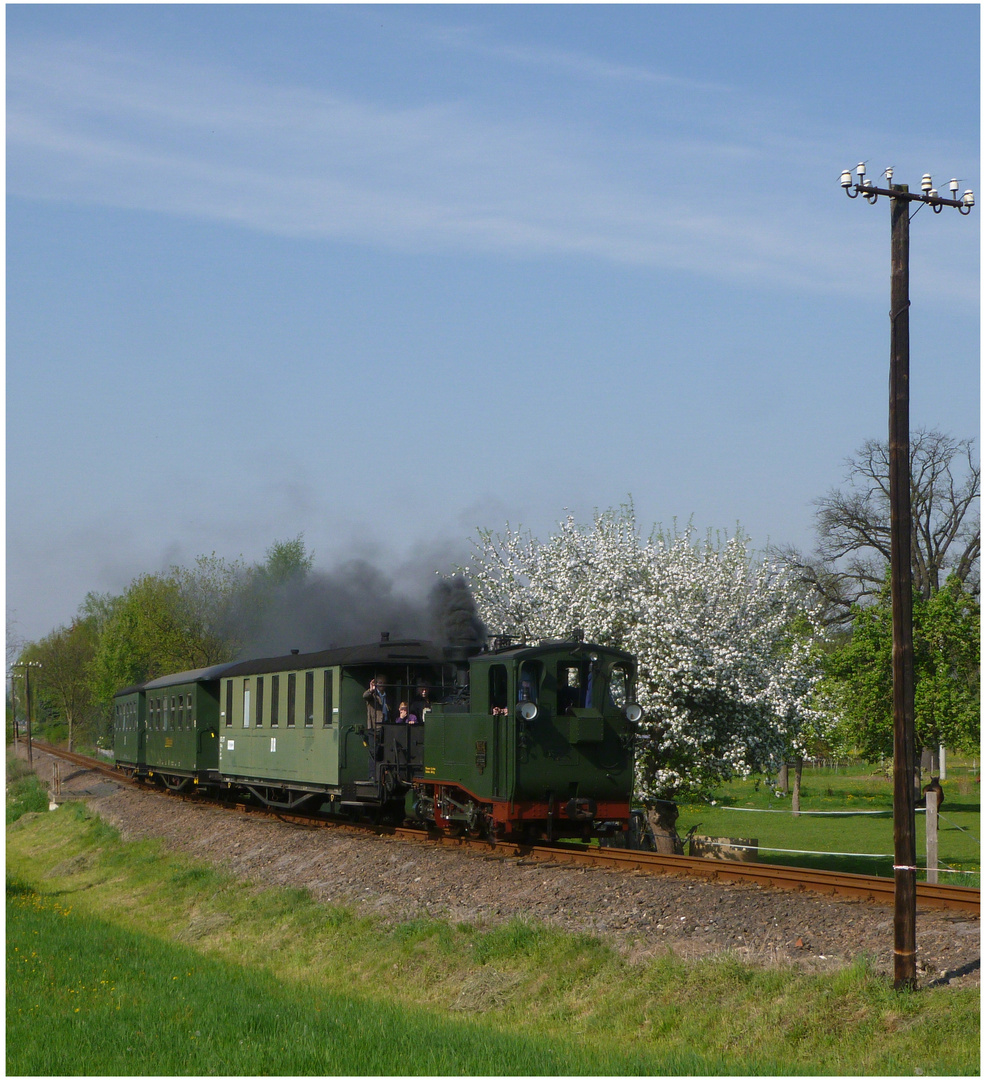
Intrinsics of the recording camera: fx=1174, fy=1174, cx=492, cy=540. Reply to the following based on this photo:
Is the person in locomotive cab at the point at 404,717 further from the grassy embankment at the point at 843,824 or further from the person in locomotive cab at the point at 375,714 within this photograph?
the grassy embankment at the point at 843,824

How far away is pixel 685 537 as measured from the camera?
29.3m

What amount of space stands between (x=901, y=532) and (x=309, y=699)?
14306mm

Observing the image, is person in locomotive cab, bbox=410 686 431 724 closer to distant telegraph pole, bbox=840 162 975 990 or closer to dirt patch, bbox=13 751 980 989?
dirt patch, bbox=13 751 980 989

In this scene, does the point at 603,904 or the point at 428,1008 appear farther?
the point at 603,904

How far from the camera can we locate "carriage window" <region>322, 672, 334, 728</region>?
21688mm

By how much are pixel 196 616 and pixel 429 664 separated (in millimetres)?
48174

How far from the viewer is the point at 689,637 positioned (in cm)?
2570

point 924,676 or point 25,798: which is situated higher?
point 924,676

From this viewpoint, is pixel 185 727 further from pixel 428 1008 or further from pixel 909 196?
pixel 909 196

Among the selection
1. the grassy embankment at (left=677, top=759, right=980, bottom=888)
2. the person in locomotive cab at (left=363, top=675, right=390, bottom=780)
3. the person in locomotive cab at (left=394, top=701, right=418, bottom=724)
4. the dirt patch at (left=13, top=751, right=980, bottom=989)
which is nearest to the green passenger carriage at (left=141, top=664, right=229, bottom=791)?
the dirt patch at (left=13, top=751, right=980, bottom=989)

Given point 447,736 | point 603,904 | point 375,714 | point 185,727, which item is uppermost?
point 375,714

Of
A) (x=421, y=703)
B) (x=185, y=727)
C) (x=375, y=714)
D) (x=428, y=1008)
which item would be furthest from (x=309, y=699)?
(x=428, y=1008)

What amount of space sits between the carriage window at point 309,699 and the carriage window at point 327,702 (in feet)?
2.18

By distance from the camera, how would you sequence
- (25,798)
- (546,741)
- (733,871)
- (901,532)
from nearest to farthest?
(901,532), (733,871), (546,741), (25,798)
